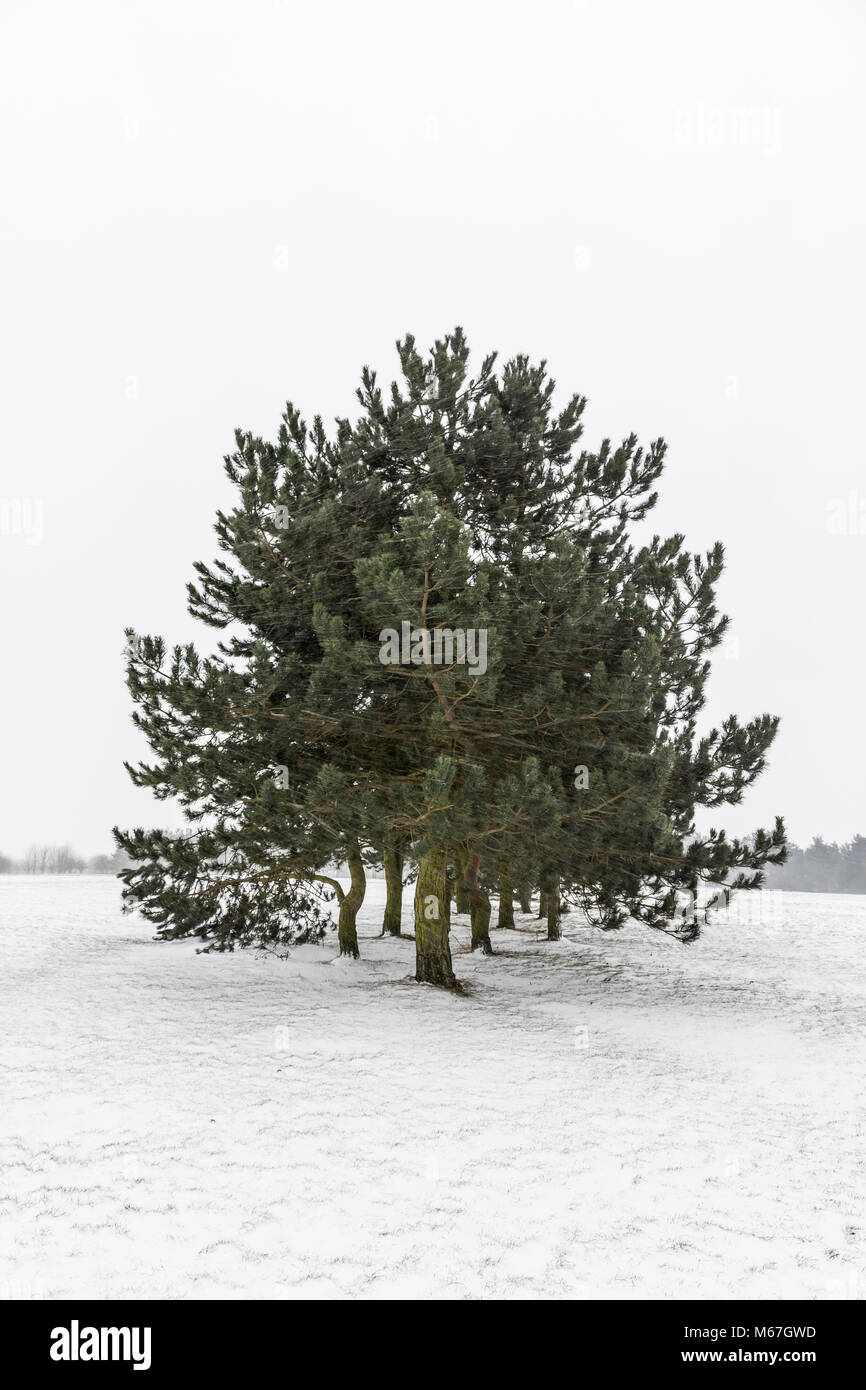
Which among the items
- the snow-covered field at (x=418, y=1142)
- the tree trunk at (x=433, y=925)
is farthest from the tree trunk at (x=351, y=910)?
the tree trunk at (x=433, y=925)

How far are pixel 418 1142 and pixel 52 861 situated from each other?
13636 cm

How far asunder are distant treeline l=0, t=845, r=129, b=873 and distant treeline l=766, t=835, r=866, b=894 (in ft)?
339

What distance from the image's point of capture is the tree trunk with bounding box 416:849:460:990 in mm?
12938

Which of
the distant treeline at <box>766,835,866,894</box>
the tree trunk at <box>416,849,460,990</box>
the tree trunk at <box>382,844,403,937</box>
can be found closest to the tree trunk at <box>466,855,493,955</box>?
the tree trunk at <box>382,844,403,937</box>

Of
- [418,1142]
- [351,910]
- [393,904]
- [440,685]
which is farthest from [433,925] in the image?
[393,904]

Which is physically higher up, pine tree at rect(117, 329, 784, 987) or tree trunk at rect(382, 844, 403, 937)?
pine tree at rect(117, 329, 784, 987)

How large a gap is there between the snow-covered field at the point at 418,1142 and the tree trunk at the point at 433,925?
1.82 feet

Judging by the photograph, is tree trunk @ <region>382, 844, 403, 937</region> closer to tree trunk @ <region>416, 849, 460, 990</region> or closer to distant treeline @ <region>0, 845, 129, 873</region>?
tree trunk @ <region>416, 849, 460, 990</region>

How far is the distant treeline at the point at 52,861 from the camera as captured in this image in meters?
116

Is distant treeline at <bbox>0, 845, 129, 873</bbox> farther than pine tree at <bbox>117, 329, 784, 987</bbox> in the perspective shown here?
Yes

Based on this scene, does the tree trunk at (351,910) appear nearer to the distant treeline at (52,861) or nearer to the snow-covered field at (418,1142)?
the snow-covered field at (418,1142)
